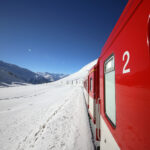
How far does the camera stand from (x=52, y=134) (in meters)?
4.15

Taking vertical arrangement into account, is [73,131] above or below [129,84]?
below

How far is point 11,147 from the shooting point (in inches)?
139

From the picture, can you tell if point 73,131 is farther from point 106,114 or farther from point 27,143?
point 106,114

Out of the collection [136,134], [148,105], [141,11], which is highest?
[141,11]

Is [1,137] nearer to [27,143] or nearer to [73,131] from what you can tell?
[27,143]

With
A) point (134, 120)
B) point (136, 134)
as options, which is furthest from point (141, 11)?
point (136, 134)

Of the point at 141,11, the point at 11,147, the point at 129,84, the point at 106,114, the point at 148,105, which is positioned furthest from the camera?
the point at 11,147

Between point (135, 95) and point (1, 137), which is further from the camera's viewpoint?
point (1, 137)

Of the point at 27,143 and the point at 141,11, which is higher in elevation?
the point at 141,11

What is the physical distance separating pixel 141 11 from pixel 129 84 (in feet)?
2.54

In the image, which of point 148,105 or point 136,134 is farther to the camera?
point 136,134

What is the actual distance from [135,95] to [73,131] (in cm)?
439

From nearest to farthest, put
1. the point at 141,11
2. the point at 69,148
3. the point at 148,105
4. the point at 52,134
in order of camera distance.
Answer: the point at 148,105 → the point at 141,11 → the point at 69,148 → the point at 52,134

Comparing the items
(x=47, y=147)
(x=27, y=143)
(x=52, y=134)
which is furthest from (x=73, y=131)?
(x=27, y=143)
